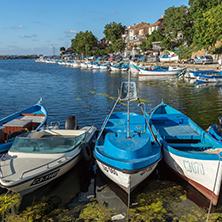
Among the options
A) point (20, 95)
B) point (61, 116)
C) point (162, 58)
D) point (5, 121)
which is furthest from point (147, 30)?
point (5, 121)

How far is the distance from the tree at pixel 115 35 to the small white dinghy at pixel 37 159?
341 ft

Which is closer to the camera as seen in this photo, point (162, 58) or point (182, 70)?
point (182, 70)

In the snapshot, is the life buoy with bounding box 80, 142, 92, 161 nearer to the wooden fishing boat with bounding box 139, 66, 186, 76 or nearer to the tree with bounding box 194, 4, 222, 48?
the wooden fishing boat with bounding box 139, 66, 186, 76

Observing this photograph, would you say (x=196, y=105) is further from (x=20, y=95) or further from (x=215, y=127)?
(x=20, y=95)

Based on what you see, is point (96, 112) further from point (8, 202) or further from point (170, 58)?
point (170, 58)

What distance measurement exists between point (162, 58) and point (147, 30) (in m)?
58.1

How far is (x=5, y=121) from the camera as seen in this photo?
15.1 m

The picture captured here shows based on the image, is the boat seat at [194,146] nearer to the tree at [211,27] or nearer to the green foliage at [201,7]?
the tree at [211,27]

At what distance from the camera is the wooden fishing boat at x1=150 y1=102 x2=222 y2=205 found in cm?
893

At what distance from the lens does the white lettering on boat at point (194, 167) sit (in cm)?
931

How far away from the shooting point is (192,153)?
32.7 feet

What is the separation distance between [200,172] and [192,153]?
91cm

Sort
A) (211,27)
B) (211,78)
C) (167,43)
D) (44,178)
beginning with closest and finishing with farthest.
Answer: (44,178)
(211,78)
(211,27)
(167,43)

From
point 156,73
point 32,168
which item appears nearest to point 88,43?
point 156,73
